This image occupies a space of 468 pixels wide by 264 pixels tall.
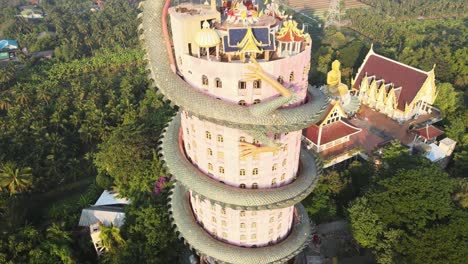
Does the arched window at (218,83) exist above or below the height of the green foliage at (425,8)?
above

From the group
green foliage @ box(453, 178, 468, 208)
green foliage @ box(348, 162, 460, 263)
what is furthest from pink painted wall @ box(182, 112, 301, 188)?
green foliage @ box(453, 178, 468, 208)

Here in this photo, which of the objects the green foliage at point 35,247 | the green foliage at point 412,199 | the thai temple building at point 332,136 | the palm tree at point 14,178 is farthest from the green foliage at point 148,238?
the green foliage at point 412,199

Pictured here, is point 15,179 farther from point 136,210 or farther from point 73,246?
point 136,210

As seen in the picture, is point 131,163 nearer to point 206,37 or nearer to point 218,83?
point 218,83

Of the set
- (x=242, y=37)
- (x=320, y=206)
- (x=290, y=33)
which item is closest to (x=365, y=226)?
(x=320, y=206)

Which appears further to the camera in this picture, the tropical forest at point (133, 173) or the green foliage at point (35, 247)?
the tropical forest at point (133, 173)

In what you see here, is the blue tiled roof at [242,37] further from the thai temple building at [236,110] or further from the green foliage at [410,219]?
the green foliage at [410,219]

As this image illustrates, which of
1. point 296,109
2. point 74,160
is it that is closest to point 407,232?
point 296,109
